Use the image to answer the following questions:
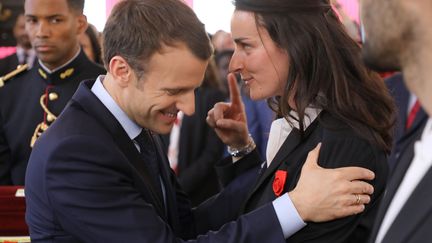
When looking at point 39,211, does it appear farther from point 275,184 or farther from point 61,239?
point 275,184

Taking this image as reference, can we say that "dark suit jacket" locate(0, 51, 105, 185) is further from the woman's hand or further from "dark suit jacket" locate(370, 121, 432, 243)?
"dark suit jacket" locate(370, 121, 432, 243)

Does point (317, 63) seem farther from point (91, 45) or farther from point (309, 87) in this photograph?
point (91, 45)

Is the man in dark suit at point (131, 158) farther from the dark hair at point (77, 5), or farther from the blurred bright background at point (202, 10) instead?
the blurred bright background at point (202, 10)

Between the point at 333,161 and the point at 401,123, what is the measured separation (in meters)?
0.38

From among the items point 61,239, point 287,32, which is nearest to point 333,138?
point 287,32

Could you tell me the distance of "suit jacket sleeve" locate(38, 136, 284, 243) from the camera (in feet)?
6.72

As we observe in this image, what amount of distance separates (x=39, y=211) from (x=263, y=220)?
599 mm

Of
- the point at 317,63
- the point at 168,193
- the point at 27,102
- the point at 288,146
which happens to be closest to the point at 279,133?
the point at 288,146

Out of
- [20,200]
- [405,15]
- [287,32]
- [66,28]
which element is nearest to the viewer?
[405,15]

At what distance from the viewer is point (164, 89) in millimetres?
2156

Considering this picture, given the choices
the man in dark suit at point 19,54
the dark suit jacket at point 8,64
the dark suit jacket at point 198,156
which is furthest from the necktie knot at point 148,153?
the dark suit jacket at point 198,156

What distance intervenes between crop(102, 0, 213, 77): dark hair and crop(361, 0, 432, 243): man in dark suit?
1.96ft

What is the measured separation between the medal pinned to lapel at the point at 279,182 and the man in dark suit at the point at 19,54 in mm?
1896

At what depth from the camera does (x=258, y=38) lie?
234 cm
